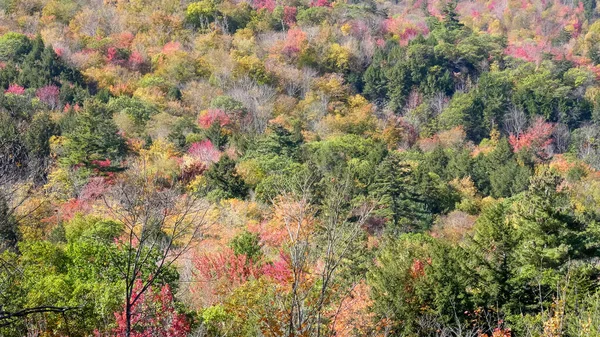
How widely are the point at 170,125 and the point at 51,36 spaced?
2018 centimetres

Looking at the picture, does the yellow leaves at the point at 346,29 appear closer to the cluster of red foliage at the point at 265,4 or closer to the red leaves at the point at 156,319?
the cluster of red foliage at the point at 265,4

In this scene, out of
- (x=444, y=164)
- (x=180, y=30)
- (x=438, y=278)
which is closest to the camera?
(x=438, y=278)

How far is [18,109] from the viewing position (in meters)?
33.0

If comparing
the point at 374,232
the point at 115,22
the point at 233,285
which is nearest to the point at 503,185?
the point at 374,232

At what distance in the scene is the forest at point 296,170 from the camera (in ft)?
31.6

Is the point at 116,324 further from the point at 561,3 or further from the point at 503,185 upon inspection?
the point at 561,3

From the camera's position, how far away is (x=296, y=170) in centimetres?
2875

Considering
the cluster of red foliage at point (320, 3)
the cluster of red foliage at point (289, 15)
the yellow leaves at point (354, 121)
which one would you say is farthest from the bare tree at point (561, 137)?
the cluster of red foliage at point (320, 3)

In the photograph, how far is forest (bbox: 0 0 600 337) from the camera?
9.64 m

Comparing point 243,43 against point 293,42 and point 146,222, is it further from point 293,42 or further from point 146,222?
point 146,222

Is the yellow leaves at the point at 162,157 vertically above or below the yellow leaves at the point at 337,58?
above

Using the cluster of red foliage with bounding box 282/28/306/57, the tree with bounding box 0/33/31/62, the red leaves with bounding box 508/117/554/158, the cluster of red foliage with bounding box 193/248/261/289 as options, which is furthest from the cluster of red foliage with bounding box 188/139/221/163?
the red leaves with bounding box 508/117/554/158

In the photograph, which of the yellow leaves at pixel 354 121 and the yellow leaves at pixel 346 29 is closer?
the yellow leaves at pixel 354 121

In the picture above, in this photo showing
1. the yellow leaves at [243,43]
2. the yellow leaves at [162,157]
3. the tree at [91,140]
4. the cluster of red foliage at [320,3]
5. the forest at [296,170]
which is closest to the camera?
the forest at [296,170]
